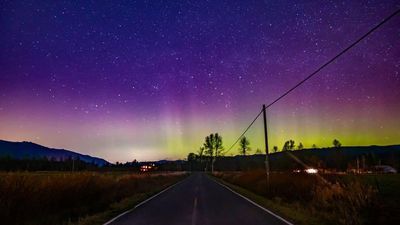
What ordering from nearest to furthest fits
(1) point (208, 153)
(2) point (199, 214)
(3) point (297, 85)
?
(2) point (199, 214) < (3) point (297, 85) < (1) point (208, 153)

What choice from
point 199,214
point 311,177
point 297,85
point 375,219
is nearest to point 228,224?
point 199,214

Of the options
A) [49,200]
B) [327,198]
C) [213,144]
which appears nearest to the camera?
[49,200]

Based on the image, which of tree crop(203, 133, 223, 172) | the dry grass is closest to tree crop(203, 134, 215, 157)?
tree crop(203, 133, 223, 172)

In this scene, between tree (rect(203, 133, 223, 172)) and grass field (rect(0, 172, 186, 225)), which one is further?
tree (rect(203, 133, 223, 172))

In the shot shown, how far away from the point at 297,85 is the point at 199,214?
9570mm

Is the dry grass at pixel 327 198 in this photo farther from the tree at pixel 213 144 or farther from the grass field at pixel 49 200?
the tree at pixel 213 144

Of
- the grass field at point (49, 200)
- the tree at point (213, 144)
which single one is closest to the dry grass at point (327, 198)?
the grass field at point (49, 200)

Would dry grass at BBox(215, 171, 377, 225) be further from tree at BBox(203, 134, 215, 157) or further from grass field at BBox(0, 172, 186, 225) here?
tree at BBox(203, 134, 215, 157)

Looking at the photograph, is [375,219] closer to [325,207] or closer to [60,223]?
[325,207]

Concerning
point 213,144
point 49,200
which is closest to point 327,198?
point 49,200

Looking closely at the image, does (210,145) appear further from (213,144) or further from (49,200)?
(49,200)

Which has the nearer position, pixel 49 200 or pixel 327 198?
pixel 49 200

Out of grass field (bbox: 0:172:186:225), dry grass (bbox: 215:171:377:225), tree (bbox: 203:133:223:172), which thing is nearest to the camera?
grass field (bbox: 0:172:186:225)

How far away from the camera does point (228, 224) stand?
1127cm
